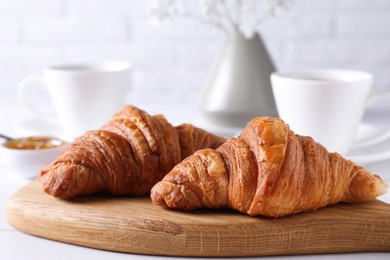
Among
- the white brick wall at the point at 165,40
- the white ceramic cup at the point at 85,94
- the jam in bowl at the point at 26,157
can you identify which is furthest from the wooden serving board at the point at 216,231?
the white brick wall at the point at 165,40

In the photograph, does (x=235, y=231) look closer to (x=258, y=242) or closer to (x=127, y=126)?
(x=258, y=242)

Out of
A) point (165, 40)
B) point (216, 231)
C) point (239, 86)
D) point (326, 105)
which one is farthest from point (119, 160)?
point (165, 40)

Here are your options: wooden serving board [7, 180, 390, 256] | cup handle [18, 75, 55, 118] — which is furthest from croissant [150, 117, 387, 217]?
cup handle [18, 75, 55, 118]

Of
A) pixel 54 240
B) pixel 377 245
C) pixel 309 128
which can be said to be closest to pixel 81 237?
pixel 54 240

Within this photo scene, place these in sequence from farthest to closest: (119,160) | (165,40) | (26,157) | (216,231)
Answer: (165,40) → (26,157) → (119,160) → (216,231)

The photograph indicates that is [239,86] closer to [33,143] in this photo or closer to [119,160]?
[33,143]

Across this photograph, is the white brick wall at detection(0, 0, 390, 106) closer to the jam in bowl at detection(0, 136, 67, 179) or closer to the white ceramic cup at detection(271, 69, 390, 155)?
the white ceramic cup at detection(271, 69, 390, 155)
